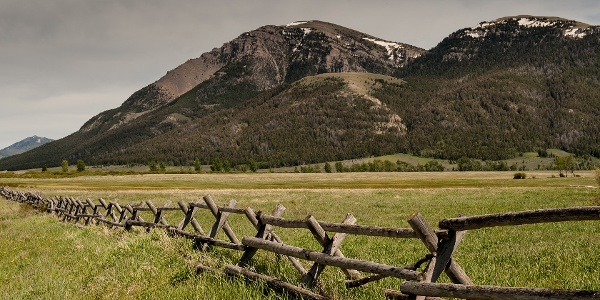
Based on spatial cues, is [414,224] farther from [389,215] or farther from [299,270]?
[389,215]

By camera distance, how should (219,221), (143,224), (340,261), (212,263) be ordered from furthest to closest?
1. (143,224)
2. (219,221)
3. (212,263)
4. (340,261)

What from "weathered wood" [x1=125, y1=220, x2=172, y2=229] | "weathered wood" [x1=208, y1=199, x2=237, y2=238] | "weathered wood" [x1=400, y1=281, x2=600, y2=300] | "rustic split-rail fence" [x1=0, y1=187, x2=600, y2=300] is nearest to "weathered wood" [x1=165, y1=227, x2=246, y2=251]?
"rustic split-rail fence" [x1=0, y1=187, x2=600, y2=300]

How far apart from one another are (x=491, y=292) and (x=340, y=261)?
2724mm

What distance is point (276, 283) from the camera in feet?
23.1

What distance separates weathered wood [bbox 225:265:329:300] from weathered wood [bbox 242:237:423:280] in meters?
0.58

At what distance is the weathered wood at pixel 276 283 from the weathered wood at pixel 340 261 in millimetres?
575

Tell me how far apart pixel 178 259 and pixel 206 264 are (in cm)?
82

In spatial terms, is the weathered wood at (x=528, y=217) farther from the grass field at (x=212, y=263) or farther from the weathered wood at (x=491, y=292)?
the grass field at (x=212, y=263)

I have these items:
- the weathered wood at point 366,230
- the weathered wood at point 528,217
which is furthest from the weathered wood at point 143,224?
the weathered wood at point 528,217

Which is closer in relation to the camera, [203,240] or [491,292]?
[491,292]

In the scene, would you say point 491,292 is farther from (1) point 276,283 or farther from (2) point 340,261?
(1) point 276,283

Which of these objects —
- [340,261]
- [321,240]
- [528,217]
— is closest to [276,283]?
[321,240]

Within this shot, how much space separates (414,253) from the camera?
12.5m

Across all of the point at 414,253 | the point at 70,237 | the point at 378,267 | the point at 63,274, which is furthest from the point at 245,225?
the point at 378,267
